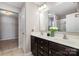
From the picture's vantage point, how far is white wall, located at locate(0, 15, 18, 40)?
10.2 feet

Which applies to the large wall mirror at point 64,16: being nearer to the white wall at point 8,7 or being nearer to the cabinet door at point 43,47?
the cabinet door at point 43,47

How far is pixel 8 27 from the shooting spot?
10.9 ft

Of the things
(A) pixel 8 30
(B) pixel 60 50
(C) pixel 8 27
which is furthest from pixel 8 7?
(B) pixel 60 50

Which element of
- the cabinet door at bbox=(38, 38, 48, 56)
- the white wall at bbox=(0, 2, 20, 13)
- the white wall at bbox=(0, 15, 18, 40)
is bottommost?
the cabinet door at bbox=(38, 38, 48, 56)

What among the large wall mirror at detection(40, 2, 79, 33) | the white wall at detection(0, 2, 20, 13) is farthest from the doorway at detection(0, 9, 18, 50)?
the large wall mirror at detection(40, 2, 79, 33)

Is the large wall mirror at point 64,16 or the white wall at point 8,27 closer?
the large wall mirror at point 64,16

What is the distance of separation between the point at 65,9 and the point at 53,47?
1.10 m

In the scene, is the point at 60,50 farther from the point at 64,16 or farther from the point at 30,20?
the point at 30,20

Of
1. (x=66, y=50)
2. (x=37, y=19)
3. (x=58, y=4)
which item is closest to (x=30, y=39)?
(x=37, y=19)

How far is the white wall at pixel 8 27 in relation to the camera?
3111 millimetres

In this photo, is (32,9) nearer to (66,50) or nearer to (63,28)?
(63,28)

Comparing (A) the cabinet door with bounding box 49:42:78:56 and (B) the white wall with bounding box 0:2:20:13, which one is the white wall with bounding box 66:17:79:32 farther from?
(B) the white wall with bounding box 0:2:20:13

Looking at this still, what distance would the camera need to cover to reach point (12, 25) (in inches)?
137

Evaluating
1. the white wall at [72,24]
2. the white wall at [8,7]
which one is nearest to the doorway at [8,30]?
the white wall at [8,7]
